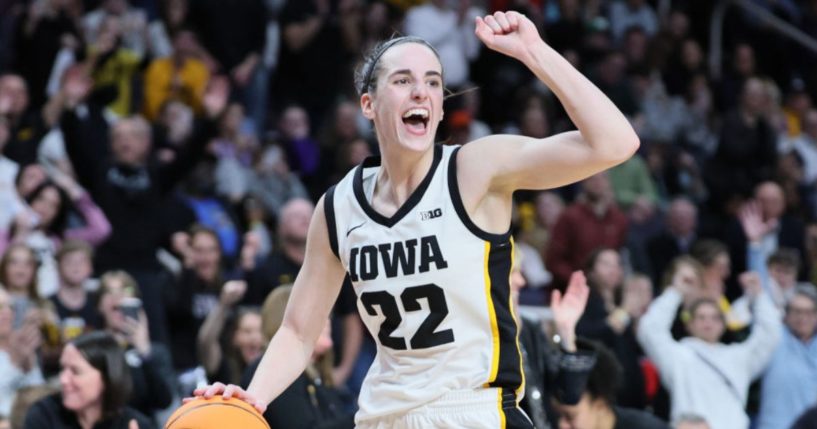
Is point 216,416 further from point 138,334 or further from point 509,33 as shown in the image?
point 138,334

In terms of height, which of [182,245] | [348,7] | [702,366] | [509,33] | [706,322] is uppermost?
[509,33]

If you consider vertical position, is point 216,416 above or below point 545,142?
below

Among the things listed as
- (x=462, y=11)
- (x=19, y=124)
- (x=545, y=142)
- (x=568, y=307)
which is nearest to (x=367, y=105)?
(x=545, y=142)

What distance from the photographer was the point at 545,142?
417 centimetres

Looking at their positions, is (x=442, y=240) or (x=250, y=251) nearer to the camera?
(x=442, y=240)

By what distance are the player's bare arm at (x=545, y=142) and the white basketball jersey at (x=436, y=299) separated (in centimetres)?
11

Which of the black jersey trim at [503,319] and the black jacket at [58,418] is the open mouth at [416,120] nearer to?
the black jersey trim at [503,319]

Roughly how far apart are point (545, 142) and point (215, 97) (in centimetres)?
777

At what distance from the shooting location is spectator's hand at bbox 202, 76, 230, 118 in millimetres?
11570

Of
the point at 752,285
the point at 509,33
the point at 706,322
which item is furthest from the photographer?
the point at 752,285

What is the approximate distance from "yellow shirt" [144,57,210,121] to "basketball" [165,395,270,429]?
805 centimetres

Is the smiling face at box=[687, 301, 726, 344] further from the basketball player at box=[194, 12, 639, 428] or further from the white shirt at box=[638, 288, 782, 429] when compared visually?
the basketball player at box=[194, 12, 639, 428]

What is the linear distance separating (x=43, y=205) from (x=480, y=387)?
21.1ft

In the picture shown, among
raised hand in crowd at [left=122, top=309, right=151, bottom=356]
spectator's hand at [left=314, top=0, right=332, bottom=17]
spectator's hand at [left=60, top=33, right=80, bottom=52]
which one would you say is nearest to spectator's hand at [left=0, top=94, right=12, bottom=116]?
spectator's hand at [left=60, top=33, right=80, bottom=52]
